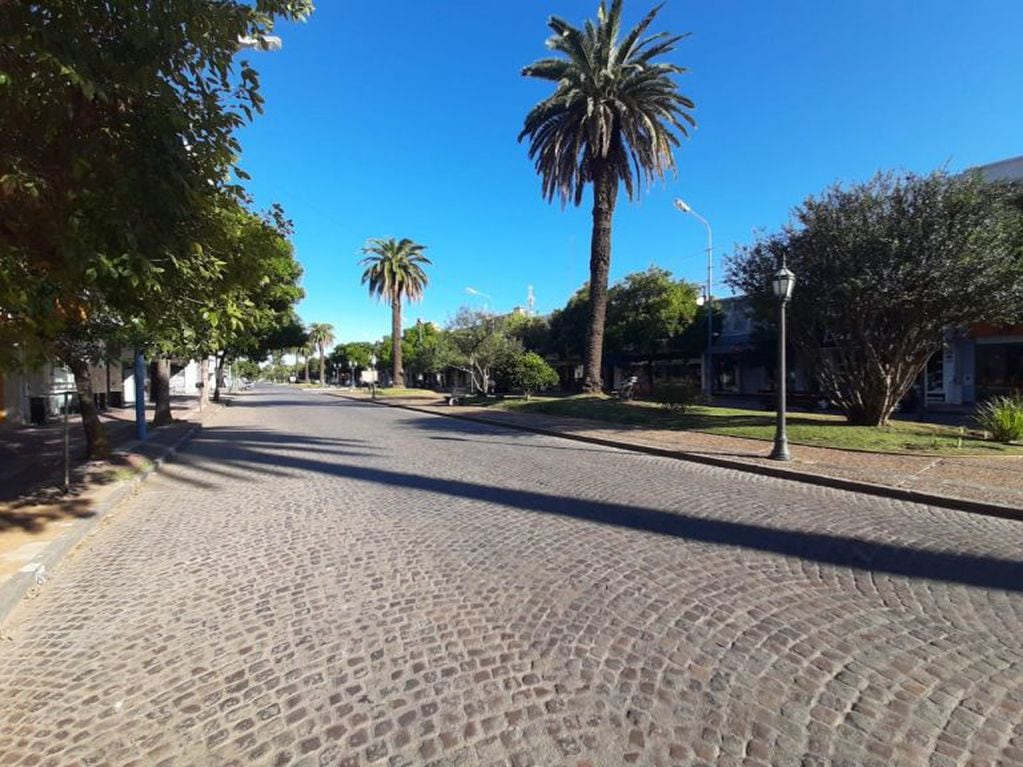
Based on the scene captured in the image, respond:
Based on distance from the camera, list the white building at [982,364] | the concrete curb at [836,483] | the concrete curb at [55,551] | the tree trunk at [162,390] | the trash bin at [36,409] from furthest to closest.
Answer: the white building at [982,364] < the tree trunk at [162,390] < the trash bin at [36,409] < the concrete curb at [836,483] < the concrete curb at [55,551]

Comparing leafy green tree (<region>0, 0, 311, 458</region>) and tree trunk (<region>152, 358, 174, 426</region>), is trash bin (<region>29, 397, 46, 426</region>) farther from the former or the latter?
leafy green tree (<region>0, 0, 311, 458</region>)

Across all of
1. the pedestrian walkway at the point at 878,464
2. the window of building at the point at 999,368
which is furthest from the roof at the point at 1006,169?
the pedestrian walkway at the point at 878,464

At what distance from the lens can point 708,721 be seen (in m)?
2.84

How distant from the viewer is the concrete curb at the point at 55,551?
14.5ft

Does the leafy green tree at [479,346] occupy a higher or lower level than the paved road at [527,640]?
higher

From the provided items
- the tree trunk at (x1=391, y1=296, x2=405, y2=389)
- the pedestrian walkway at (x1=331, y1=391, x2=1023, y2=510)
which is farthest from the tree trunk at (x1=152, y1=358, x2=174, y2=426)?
the tree trunk at (x1=391, y1=296, x2=405, y2=389)

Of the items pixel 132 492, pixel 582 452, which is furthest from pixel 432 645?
pixel 582 452

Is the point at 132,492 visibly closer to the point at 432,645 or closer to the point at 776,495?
the point at 432,645

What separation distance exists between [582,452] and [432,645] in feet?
31.4

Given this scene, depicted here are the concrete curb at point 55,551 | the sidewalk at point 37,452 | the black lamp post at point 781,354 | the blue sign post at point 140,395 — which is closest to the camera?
the concrete curb at point 55,551

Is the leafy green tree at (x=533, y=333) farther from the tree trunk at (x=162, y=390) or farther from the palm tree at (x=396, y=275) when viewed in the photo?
the tree trunk at (x=162, y=390)

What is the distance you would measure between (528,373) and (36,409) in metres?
19.0

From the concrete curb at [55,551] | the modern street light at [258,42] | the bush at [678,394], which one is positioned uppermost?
the modern street light at [258,42]

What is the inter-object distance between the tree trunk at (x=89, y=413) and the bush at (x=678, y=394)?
1460 centimetres
